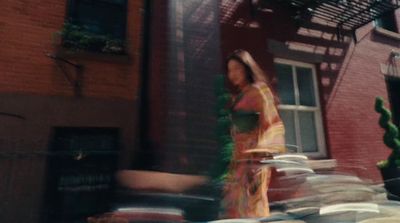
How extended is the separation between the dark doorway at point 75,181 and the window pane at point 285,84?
3300 mm

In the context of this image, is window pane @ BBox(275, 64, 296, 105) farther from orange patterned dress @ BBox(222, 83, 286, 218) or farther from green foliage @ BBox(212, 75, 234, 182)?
orange patterned dress @ BBox(222, 83, 286, 218)

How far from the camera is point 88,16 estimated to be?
4758mm

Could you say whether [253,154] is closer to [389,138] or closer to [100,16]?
[100,16]

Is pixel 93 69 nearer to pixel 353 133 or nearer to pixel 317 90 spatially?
pixel 317 90

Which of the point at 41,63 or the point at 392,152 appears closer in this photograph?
the point at 41,63

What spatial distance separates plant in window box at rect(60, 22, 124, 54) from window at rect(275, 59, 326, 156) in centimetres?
296

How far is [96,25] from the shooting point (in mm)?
4785

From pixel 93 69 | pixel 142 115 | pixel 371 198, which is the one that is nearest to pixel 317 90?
pixel 142 115

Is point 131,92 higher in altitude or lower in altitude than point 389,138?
higher

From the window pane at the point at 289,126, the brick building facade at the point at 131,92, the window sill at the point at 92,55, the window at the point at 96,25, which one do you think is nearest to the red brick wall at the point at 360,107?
the brick building facade at the point at 131,92

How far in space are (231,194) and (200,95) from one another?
2.53 meters

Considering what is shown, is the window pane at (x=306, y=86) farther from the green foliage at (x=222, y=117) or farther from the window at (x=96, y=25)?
the window at (x=96, y=25)

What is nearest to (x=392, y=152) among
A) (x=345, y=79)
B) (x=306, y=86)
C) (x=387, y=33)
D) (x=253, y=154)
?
(x=345, y=79)

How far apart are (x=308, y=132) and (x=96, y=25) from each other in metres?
4.22
